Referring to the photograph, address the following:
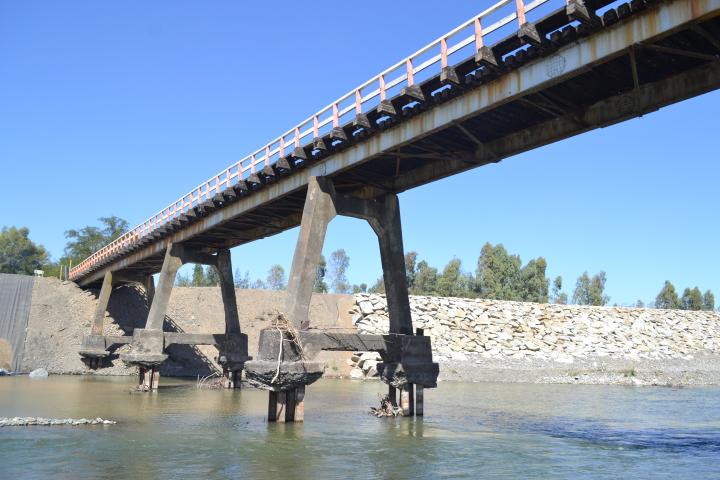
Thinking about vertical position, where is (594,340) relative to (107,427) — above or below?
above

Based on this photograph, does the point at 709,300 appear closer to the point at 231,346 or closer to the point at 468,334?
the point at 468,334

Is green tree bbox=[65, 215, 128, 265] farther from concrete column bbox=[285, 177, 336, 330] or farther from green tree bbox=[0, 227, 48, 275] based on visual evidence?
concrete column bbox=[285, 177, 336, 330]

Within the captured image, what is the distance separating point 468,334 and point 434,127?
37302mm

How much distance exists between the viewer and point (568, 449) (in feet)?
50.0

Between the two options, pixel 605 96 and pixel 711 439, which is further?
pixel 711 439

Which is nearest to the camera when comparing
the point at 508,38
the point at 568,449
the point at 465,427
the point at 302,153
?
the point at 508,38

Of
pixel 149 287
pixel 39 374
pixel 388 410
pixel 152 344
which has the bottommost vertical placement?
pixel 39 374

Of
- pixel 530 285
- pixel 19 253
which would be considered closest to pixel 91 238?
pixel 19 253

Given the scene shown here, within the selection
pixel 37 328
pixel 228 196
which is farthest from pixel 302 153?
pixel 37 328

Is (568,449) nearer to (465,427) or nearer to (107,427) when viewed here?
(465,427)

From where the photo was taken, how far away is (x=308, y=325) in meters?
18.8

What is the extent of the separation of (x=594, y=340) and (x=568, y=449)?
4157 centimetres

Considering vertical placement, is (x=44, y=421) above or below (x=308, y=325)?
below

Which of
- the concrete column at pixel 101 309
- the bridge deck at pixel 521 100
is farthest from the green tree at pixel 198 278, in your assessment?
the bridge deck at pixel 521 100
